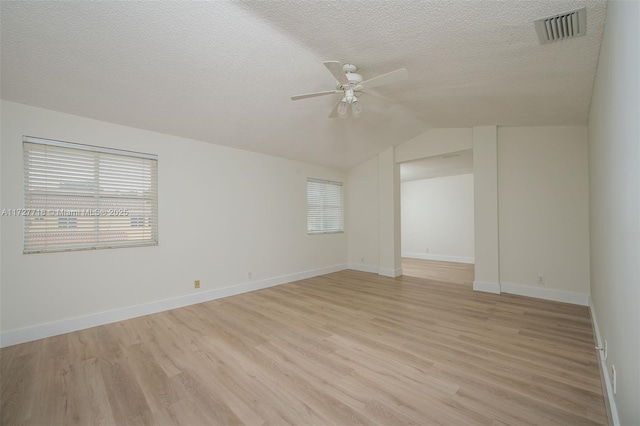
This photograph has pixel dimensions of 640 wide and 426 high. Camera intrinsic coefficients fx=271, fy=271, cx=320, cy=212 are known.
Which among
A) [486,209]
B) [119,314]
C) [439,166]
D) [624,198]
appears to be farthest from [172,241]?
[439,166]

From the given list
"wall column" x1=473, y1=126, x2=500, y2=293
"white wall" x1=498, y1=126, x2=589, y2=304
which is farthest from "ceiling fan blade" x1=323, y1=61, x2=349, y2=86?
"white wall" x1=498, y1=126, x2=589, y2=304

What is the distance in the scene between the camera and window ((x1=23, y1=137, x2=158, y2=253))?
116 inches

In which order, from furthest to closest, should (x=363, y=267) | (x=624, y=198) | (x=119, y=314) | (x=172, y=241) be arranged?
(x=363, y=267) < (x=172, y=241) < (x=119, y=314) < (x=624, y=198)

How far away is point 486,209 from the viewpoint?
4660 mm

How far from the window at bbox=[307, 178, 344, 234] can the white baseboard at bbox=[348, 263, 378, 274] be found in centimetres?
93

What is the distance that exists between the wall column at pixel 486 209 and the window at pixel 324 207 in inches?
120

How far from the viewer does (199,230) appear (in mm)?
4195

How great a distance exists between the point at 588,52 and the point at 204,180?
460cm

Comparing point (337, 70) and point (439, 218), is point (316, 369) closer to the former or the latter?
point (337, 70)

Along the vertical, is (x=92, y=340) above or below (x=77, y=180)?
below

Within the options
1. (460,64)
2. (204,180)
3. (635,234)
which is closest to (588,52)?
(460,64)

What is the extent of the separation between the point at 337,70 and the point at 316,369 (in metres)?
2.56

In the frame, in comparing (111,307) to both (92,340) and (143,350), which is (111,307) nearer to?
(92,340)

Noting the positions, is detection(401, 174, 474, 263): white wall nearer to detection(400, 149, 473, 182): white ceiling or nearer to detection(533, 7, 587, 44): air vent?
detection(400, 149, 473, 182): white ceiling
